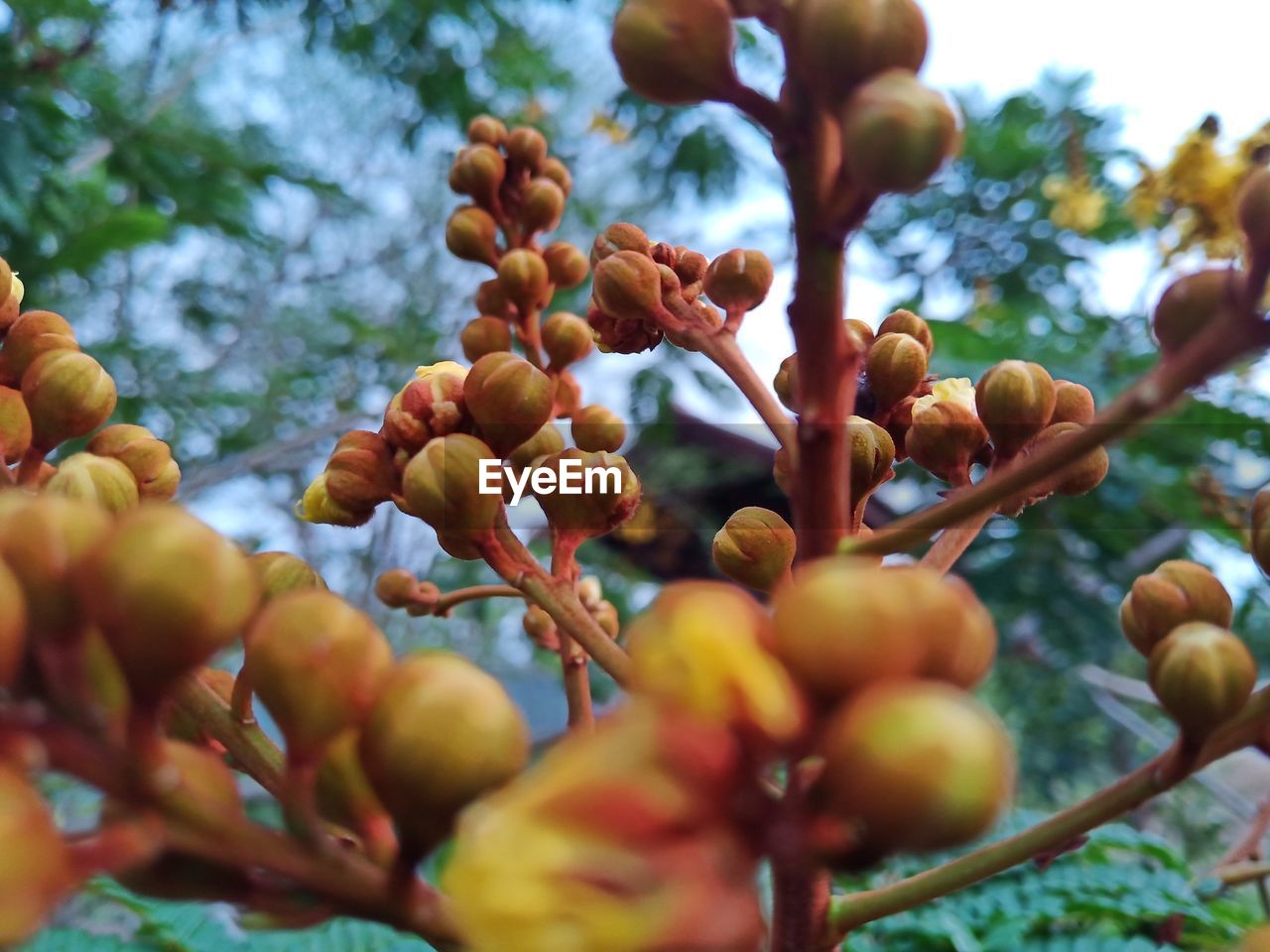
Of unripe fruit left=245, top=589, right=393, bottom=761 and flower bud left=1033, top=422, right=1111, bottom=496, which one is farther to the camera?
flower bud left=1033, top=422, right=1111, bottom=496

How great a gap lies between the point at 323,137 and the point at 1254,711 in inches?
412

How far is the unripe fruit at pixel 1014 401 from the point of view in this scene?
0.73m

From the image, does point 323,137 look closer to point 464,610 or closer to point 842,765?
point 464,610

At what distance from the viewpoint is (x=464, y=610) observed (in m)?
5.46

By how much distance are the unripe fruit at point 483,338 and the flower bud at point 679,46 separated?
512mm

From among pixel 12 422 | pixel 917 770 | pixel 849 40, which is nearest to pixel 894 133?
pixel 849 40

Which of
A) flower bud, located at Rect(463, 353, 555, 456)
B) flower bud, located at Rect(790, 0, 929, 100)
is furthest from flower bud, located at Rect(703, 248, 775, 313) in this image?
flower bud, located at Rect(790, 0, 929, 100)

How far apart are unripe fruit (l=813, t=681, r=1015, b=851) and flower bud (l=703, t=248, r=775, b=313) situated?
0.48 m

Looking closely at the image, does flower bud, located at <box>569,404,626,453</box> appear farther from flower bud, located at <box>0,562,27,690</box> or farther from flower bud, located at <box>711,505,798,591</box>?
flower bud, located at <box>0,562,27,690</box>

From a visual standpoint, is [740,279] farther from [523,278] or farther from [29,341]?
[29,341]

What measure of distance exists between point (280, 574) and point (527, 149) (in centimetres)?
71

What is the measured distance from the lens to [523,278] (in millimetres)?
1084

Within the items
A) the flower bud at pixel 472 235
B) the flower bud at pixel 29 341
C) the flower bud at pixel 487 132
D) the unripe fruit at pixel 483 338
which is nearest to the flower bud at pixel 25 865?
the flower bud at pixel 29 341

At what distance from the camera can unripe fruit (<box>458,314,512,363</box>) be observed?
41.4 inches
